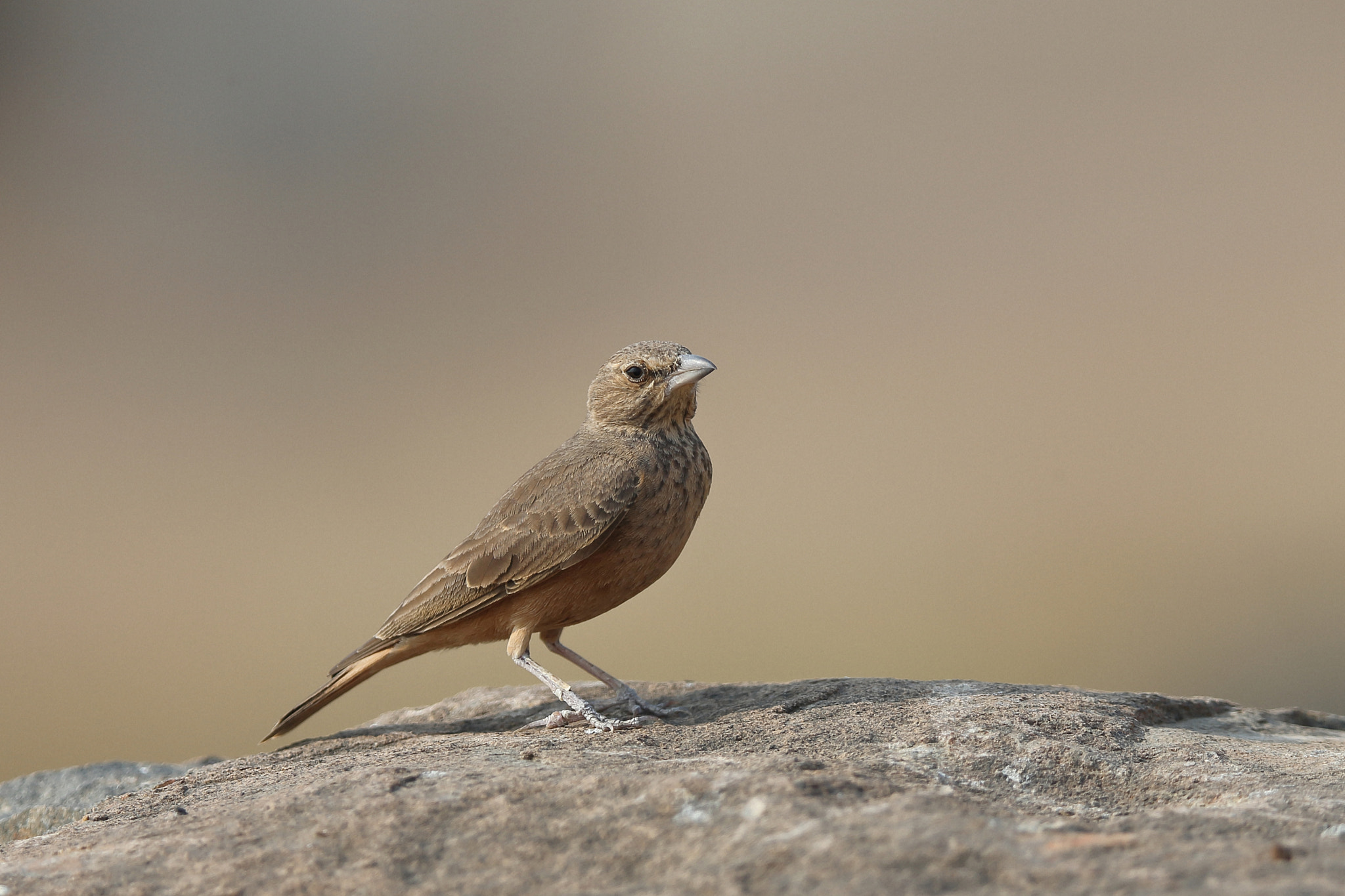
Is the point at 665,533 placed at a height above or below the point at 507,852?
above

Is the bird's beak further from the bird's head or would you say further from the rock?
the rock

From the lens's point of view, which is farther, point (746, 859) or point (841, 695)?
point (841, 695)

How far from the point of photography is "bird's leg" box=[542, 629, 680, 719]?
5551mm

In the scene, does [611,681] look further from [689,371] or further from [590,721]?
[689,371]

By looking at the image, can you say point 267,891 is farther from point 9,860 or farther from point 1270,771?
point 1270,771

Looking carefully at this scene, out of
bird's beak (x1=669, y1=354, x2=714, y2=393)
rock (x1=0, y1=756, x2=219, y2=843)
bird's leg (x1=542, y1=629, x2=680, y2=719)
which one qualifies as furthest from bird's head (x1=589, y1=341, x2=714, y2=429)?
rock (x1=0, y1=756, x2=219, y2=843)

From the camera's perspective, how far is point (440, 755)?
4.37 metres

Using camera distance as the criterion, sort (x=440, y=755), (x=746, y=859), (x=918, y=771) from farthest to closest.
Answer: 1. (x=440, y=755)
2. (x=918, y=771)
3. (x=746, y=859)

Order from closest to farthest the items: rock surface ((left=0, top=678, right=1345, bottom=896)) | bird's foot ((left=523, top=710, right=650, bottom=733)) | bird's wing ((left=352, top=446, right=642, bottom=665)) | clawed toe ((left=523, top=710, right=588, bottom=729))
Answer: rock surface ((left=0, top=678, right=1345, bottom=896))
bird's foot ((left=523, top=710, right=650, bottom=733))
clawed toe ((left=523, top=710, right=588, bottom=729))
bird's wing ((left=352, top=446, right=642, bottom=665))

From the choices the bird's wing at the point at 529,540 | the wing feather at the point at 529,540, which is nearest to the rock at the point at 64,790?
the wing feather at the point at 529,540

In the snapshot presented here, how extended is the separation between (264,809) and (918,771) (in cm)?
220

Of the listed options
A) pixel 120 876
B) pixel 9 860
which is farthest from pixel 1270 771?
pixel 9 860

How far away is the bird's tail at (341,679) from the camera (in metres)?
5.80

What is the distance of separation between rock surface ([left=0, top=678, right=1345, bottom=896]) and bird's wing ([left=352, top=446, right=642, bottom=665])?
2.32 feet
